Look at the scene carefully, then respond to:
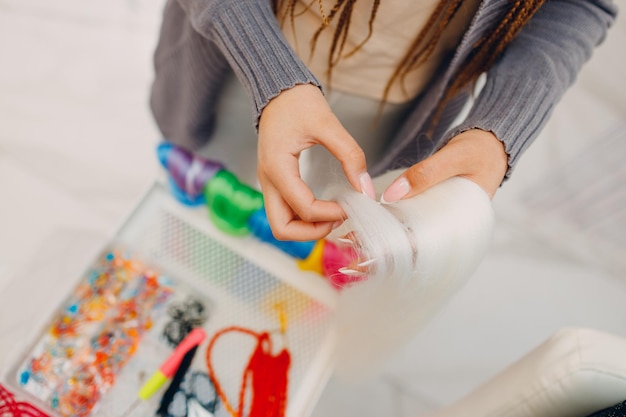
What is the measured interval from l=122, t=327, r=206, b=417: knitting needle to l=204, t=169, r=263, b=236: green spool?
0.17 metres

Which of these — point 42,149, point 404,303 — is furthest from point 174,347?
point 42,149

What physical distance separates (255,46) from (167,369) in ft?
1.41

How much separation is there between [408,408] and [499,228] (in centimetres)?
59

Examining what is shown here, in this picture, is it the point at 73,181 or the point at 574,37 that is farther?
the point at 73,181

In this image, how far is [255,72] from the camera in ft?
1.66

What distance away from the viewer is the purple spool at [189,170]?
0.78m

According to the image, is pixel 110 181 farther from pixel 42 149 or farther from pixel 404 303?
pixel 404 303

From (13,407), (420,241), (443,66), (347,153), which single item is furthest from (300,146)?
(13,407)

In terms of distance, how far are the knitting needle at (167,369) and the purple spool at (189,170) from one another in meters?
0.23

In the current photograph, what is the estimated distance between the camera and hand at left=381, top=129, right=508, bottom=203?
0.46 meters

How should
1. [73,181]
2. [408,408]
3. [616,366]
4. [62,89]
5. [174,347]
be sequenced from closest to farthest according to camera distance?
[616,366]
[174,347]
[408,408]
[73,181]
[62,89]

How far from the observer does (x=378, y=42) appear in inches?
22.2

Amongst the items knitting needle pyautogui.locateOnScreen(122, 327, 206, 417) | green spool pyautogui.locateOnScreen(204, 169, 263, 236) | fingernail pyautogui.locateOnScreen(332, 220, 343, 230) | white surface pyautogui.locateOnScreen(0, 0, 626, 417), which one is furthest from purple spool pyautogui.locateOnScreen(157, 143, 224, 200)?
white surface pyautogui.locateOnScreen(0, 0, 626, 417)

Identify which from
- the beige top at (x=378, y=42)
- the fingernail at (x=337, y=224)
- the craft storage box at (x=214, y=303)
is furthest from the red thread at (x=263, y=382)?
the beige top at (x=378, y=42)
